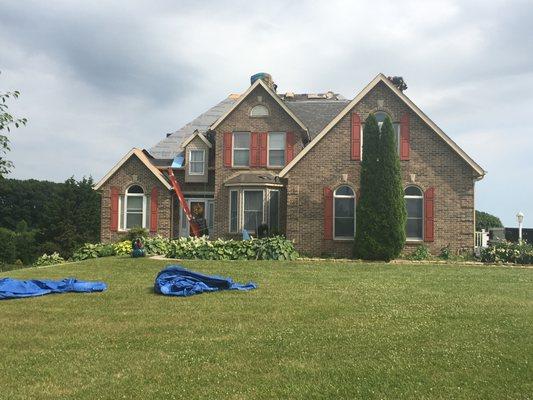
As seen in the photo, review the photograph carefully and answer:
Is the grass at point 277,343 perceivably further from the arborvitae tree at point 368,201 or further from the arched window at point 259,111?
the arched window at point 259,111

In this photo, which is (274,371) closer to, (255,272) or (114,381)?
(114,381)

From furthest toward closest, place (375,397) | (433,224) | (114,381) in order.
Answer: (433,224), (114,381), (375,397)

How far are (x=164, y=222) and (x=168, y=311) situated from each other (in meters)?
14.6

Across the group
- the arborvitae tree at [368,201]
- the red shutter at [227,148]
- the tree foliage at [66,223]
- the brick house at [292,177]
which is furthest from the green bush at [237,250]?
the tree foliage at [66,223]

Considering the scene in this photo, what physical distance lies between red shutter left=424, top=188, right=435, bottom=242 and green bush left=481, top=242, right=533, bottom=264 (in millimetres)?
1959

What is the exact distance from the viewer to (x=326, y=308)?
8914mm

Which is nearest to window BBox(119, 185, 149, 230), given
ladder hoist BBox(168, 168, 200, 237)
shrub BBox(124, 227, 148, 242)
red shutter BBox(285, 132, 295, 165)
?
shrub BBox(124, 227, 148, 242)

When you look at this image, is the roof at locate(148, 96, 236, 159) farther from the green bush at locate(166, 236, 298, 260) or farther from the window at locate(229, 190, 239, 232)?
the green bush at locate(166, 236, 298, 260)

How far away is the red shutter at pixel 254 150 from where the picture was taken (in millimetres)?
22812

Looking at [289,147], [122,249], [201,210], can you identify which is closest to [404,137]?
[289,147]

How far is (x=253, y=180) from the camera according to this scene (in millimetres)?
21312

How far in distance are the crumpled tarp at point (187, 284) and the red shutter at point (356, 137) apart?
9903 millimetres

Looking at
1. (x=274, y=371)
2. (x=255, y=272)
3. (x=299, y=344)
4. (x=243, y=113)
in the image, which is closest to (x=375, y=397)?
(x=274, y=371)

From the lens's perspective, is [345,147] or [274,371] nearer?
[274,371]
